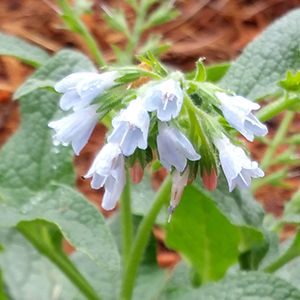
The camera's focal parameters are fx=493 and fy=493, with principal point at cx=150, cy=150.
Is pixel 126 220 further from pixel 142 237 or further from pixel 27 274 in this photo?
pixel 27 274

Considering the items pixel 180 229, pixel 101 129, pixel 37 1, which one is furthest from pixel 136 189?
pixel 37 1

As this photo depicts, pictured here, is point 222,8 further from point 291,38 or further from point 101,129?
point 291,38

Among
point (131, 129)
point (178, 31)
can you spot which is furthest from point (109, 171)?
point (178, 31)

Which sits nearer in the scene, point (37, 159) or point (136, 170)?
point (136, 170)

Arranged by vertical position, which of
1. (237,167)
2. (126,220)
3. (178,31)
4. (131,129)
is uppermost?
(131,129)

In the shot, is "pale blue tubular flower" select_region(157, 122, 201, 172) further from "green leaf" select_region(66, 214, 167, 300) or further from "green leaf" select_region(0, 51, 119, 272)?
"green leaf" select_region(66, 214, 167, 300)

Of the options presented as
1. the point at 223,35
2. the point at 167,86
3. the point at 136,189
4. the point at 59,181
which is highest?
the point at 167,86

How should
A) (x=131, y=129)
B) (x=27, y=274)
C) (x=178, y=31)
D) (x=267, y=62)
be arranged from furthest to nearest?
(x=178, y=31)
(x=27, y=274)
(x=267, y=62)
(x=131, y=129)
